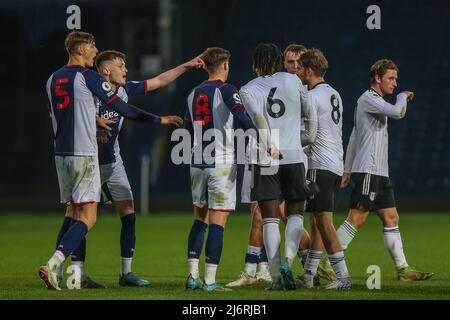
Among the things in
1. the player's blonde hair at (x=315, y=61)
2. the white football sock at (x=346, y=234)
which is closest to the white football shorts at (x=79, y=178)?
the player's blonde hair at (x=315, y=61)

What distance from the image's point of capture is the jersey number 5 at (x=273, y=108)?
28.6ft

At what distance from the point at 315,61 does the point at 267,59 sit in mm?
509

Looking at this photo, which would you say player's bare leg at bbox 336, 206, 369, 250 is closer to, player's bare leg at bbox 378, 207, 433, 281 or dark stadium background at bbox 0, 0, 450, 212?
player's bare leg at bbox 378, 207, 433, 281

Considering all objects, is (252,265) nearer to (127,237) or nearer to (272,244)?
(272,244)

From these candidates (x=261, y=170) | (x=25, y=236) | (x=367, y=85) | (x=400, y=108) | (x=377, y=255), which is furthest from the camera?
(x=367, y=85)

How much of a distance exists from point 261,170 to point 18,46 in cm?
2412

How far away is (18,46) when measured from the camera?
3166 centimetres

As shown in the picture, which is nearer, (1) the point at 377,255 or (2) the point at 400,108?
(2) the point at 400,108

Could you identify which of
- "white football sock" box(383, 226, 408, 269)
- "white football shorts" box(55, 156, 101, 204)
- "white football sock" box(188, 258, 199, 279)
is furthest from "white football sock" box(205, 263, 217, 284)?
"white football sock" box(383, 226, 408, 269)

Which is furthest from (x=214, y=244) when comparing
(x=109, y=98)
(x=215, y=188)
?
(x=109, y=98)

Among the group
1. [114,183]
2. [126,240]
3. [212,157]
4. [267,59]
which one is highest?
[267,59]

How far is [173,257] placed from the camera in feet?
42.3
